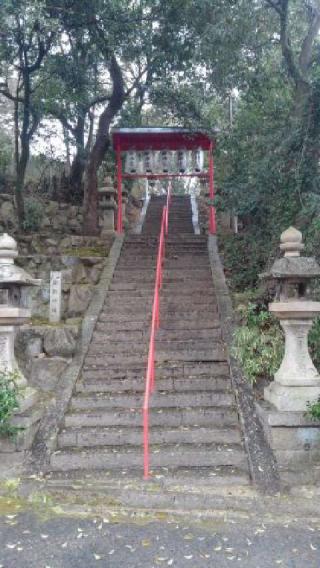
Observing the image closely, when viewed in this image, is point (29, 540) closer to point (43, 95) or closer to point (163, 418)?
point (163, 418)

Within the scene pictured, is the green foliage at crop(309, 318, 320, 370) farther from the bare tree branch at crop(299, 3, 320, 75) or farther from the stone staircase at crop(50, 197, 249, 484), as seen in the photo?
the bare tree branch at crop(299, 3, 320, 75)

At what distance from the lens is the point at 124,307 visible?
814cm

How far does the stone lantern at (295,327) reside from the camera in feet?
16.1

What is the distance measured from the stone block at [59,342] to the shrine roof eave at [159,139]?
6928 mm

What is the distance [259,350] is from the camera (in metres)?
5.77

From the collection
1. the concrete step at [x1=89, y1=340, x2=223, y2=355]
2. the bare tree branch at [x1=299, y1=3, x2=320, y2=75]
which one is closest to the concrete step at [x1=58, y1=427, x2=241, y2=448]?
the concrete step at [x1=89, y1=340, x2=223, y2=355]

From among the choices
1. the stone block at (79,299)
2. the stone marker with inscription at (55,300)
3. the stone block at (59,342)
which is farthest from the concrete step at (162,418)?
the stone block at (79,299)

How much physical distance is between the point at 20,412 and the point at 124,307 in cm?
338

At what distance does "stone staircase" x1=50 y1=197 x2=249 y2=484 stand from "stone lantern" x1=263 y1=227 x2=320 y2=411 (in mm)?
768

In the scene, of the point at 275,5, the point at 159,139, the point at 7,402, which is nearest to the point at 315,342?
the point at 7,402

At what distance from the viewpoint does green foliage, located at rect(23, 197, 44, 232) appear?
485 inches

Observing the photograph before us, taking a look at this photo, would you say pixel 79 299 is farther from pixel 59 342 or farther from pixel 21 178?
pixel 21 178

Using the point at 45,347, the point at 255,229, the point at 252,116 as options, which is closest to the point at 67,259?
the point at 45,347

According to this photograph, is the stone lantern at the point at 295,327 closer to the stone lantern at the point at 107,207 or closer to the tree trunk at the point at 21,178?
the stone lantern at the point at 107,207
